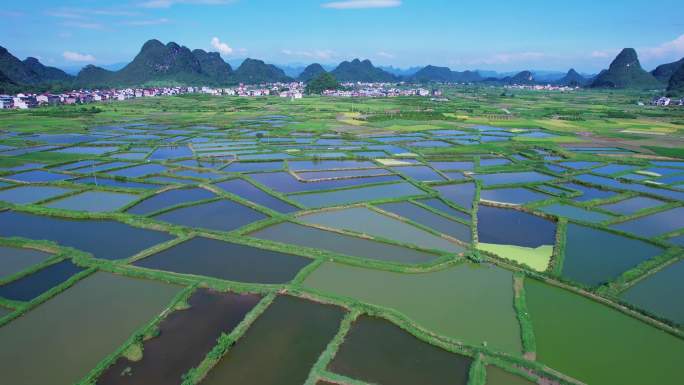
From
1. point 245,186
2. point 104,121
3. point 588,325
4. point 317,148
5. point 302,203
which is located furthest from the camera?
point 104,121

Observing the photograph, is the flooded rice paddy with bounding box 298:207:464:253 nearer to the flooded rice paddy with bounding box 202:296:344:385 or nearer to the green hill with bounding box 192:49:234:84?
the flooded rice paddy with bounding box 202:296:344:385

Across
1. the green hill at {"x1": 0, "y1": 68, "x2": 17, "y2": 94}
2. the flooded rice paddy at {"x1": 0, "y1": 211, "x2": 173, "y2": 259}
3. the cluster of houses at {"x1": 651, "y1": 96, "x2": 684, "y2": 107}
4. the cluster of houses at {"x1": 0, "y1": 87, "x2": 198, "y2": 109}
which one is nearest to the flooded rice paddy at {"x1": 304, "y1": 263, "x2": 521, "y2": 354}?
the flooded rice paddy at {"x1": 0, "y1": 211, "x2": 173, "y2": 259}

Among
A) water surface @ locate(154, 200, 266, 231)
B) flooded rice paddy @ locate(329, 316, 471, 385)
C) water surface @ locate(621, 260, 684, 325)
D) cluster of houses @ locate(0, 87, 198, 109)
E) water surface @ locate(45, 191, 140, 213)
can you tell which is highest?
cluster of houses @ locate(0, 87, 198, 109)

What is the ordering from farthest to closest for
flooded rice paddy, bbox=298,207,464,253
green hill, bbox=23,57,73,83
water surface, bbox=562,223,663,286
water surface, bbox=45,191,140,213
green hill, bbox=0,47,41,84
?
1. green hill, bbox=23,57,73,83
2. green hill, bbox=0,47,41,84
3. water surface, bbox=45,191,140,213
4. flooded rice paddy, bbox=298,207,464,253
5. water surface, bbox=562,223,663,286

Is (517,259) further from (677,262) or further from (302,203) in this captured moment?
(302,203)

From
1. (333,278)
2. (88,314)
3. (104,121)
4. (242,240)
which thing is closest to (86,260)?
(88,314)

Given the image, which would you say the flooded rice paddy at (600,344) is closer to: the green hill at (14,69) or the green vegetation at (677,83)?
the green vegetation at (677,83)

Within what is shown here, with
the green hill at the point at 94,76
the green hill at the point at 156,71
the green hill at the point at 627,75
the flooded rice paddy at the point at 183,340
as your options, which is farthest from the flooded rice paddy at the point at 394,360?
the green hill at the point at 627,75

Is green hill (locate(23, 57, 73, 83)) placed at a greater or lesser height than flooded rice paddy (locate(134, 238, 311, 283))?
greater
